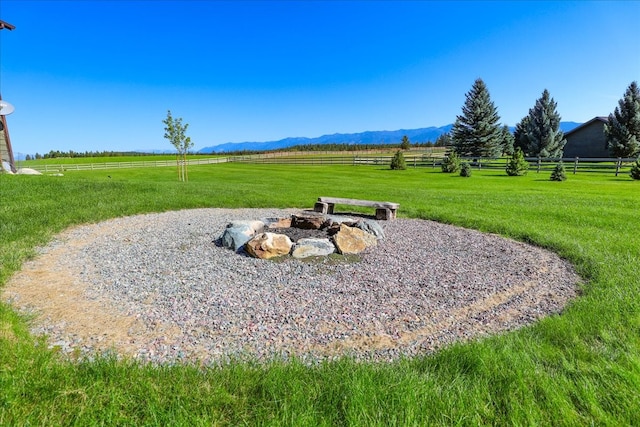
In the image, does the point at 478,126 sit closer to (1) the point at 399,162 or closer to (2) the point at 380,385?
(1) the point at 399,162

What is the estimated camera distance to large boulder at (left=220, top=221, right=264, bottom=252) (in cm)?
605

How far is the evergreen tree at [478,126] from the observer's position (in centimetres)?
3597

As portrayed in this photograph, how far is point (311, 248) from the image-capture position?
572cm

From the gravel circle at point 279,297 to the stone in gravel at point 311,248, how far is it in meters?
0.19

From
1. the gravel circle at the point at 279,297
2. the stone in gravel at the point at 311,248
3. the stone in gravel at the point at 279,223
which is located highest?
the stone in gravel at the point at 279,223

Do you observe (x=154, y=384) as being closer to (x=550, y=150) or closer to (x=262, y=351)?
(x=262, y=351)

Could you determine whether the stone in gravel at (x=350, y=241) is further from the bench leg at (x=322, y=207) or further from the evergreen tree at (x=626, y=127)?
the evergreen tree at (x=626, y=127)

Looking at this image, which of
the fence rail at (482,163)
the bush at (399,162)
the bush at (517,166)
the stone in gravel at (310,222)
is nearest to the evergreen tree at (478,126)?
the fence rail at (482,163)

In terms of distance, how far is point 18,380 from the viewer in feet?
7.60

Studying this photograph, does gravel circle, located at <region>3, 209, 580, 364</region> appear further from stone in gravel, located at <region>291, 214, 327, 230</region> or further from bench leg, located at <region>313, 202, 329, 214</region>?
bench leg, located at <region>313, 202, 329, 214</region>

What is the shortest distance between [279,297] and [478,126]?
37.4 m

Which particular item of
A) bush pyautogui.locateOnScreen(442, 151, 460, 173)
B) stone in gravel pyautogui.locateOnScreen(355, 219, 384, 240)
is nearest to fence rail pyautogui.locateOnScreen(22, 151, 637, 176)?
bush pyautogui.locateOnScreen(442, 151, 460, 173)

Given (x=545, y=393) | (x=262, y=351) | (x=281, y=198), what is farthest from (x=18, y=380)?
(x=281, y=198)

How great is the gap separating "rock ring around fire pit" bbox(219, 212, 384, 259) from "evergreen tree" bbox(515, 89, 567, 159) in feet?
118
